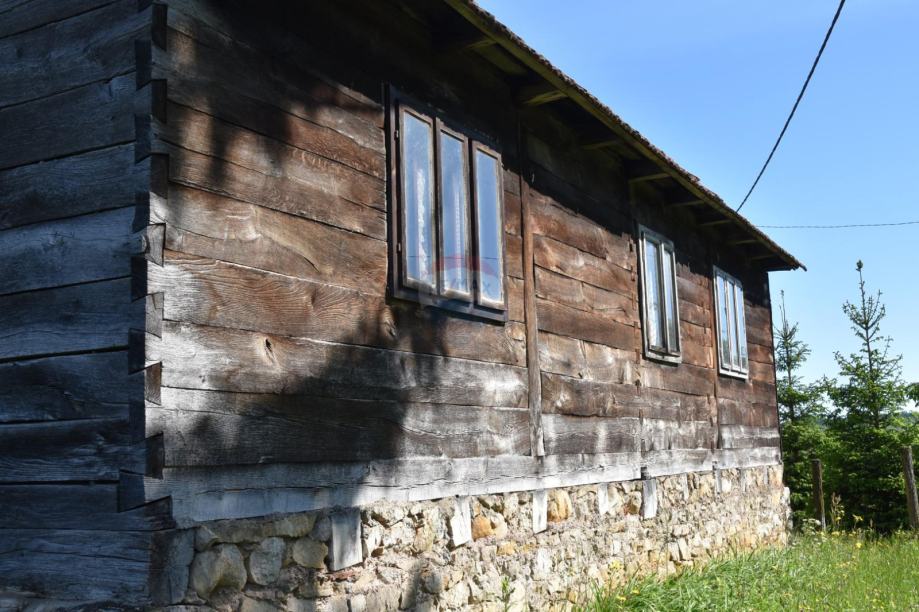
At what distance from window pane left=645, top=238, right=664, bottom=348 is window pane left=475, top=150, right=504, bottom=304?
9.21 feet

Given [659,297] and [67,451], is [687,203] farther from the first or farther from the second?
[67,451]

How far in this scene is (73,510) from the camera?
384 centimetres

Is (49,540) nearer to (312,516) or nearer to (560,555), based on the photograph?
(312,516)

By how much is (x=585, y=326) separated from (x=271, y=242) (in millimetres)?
3629

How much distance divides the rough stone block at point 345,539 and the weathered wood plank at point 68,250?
1624 mm

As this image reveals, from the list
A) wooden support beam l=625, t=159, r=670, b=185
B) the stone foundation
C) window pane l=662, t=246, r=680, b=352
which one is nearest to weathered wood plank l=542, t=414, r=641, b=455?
the stone foundation

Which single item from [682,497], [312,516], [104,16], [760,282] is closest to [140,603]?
[312,516]

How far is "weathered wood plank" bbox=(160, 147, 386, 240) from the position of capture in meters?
4.06

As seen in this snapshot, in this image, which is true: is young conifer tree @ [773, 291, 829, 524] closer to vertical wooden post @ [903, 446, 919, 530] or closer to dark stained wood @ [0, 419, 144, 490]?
vertical wooden post @ [903, 446, 919, 530]

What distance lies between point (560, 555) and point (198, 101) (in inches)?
165

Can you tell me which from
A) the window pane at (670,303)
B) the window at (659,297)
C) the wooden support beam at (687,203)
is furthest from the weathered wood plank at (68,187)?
→ the wooden support beam at (687,203)

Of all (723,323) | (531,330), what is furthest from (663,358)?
(531,330)

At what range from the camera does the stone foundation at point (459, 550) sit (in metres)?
4.09

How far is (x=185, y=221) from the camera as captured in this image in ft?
13.1
